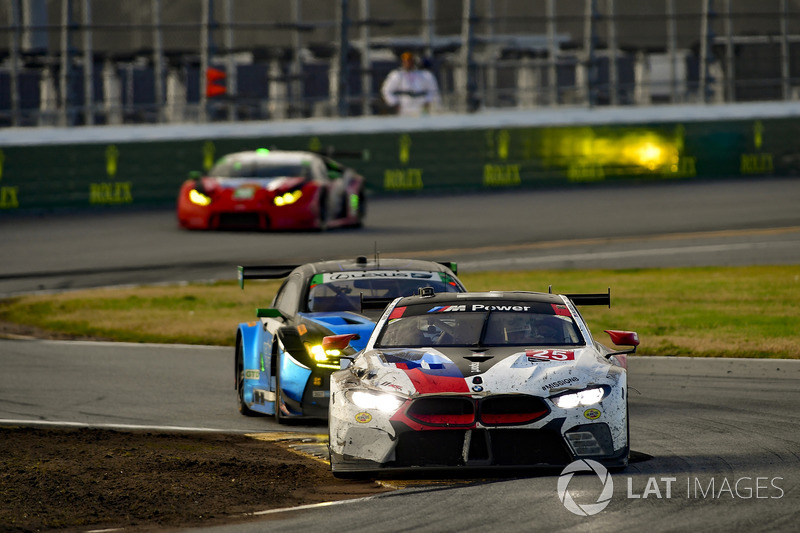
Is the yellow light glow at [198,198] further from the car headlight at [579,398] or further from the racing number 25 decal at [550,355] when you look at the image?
the car headlight at [579,398]

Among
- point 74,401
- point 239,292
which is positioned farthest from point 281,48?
point 74,401

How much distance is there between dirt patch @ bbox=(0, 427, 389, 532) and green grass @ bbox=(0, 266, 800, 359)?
19.1ft

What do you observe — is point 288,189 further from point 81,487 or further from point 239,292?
point 81,487

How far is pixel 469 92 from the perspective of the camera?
2944cm

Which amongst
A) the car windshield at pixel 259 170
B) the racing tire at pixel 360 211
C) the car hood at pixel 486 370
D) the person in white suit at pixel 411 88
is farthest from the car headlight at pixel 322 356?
the person in white suit at pixel 411 88

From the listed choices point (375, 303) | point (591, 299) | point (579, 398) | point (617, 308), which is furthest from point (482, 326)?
point (617, 308)

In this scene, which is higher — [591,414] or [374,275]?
[374,275]

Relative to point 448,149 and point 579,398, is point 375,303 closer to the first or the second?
point 579,398

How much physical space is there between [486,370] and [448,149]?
21.9m

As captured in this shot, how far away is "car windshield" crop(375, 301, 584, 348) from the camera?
8.71m

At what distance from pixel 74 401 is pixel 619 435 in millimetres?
5383

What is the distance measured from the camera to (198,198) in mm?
23688

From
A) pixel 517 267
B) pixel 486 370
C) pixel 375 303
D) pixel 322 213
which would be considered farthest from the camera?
pixel 322 213

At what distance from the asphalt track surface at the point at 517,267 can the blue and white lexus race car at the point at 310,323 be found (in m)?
0.28
